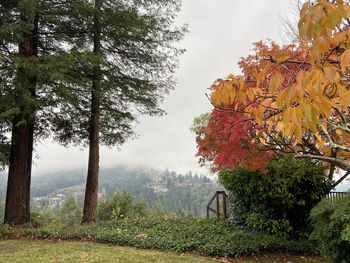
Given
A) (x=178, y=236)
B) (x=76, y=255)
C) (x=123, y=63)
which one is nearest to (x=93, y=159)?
(x=123, y=63)

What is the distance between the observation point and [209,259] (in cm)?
664

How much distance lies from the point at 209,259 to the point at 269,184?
93.1 inches

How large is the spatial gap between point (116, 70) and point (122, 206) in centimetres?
564

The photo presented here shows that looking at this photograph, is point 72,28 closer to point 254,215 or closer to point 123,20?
point 123,20

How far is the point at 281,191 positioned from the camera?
312 inches

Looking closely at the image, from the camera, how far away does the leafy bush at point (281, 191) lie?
8016mm

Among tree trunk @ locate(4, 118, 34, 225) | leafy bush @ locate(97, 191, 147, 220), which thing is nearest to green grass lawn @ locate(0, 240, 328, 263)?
tree trunk @ locate(4, 118, 34, 225)

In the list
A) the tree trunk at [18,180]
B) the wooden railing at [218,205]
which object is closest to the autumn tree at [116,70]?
the tree trunk at [18,180]

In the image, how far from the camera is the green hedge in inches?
284

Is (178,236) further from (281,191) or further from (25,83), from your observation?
(25,83)

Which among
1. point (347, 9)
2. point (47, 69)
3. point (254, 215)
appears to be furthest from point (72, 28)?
point (347, 9)

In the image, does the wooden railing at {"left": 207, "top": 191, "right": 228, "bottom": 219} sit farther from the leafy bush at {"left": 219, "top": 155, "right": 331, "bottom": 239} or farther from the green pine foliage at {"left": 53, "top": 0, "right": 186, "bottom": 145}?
the green pine foliage at {"left": 53, "top": 0, "right": 186, "bottom": 145}

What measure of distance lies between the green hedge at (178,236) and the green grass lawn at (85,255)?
12.7 inches

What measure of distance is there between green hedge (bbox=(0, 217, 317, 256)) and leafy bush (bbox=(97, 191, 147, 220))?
3.75m
